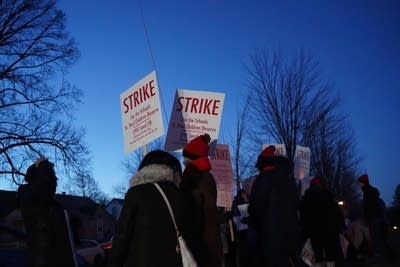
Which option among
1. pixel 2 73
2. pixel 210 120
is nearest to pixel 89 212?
pixel 2 73

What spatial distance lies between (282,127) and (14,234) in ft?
49.3

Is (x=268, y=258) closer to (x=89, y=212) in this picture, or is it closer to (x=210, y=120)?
(x=210, y=120)

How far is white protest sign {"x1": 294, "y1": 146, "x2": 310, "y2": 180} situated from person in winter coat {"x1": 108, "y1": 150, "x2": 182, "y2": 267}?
1014cm

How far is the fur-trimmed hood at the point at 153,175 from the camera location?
13.6 ft

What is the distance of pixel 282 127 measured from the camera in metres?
20.6

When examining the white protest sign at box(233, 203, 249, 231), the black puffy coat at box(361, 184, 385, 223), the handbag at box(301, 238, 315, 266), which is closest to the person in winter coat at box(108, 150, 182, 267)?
the handbag at box(301, 238, 315, 266)

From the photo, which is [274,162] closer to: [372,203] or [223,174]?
[223,174]

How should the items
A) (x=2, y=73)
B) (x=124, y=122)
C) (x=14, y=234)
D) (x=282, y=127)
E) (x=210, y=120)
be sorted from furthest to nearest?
(x=2, y=73) < (x=282, y=127) < (x=210, y=120) < (x=124, y=122) < (x=14, y=234)

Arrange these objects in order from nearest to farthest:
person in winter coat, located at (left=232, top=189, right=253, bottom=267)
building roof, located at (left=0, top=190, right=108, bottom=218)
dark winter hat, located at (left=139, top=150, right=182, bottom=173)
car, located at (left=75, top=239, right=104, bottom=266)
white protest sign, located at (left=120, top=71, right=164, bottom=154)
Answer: dark winter hat, located at (left=139, top=150, right=182, bottom=173) < white protest sign, located at (left=120, top=71, right=164, bottom=154) < person in winter coat, located at (left=232, top=189, right=253, bottom=267) < car, located at (left=75, top=239, right=104, bottom=266) < building roof, located at (left=0, top=190, right=108, bottom=218)

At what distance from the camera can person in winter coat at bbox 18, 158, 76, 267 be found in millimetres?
4789

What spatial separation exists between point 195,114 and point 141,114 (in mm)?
1187

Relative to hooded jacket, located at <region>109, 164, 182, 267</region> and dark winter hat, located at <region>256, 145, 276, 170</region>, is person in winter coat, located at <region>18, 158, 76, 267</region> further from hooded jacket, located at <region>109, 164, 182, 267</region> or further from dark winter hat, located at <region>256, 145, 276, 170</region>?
dark winter hat, located at <region>256, 145, 276, 170</region>

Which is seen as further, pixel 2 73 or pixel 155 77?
pixel 2 73

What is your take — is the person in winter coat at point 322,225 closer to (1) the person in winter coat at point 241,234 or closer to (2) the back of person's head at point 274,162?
(1) the person in winter coat at point 241,234
